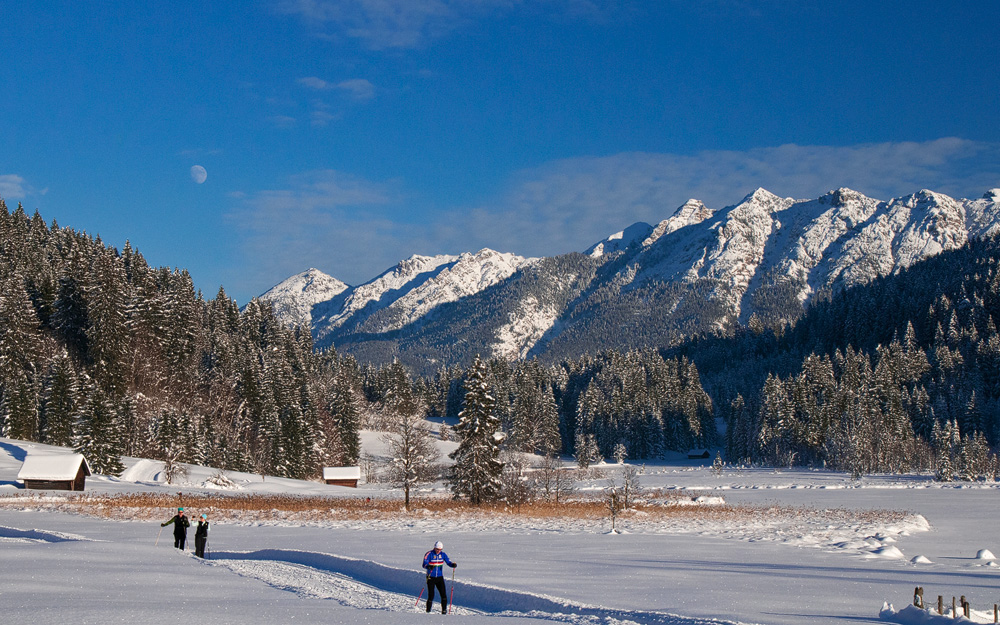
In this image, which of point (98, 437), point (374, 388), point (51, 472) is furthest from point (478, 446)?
point (374, 388)

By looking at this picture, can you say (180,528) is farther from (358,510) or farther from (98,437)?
(98,437)

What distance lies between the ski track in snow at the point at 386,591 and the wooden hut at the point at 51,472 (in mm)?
34897

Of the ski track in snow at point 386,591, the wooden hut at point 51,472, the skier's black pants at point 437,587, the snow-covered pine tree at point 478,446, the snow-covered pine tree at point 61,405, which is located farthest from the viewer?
the snow-covered pine tree at point 61,405

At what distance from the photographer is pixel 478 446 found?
49188mm

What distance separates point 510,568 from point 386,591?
4.72 metres

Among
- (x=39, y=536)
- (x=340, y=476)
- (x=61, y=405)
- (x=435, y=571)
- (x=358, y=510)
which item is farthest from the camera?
(x=340, y=476)

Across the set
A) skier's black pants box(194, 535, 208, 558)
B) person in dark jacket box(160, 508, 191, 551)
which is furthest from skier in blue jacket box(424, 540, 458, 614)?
person in dark jacket box(160, 508, 191, 551)

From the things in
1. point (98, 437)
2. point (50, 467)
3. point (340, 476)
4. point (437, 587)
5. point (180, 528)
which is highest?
point (98, 437)

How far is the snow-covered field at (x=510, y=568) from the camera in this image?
14.1m

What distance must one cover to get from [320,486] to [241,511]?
33068 millimetres

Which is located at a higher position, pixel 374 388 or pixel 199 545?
pixel 374 388

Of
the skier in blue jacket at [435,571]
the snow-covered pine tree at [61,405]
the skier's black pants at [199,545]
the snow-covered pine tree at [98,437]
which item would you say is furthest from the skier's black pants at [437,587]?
the snow-covered pine tree at [61,405]

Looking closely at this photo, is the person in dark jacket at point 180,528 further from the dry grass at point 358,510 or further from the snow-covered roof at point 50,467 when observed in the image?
the snow-covered roof at point 50,467

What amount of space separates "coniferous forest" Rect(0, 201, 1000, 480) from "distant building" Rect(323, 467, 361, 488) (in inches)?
119
